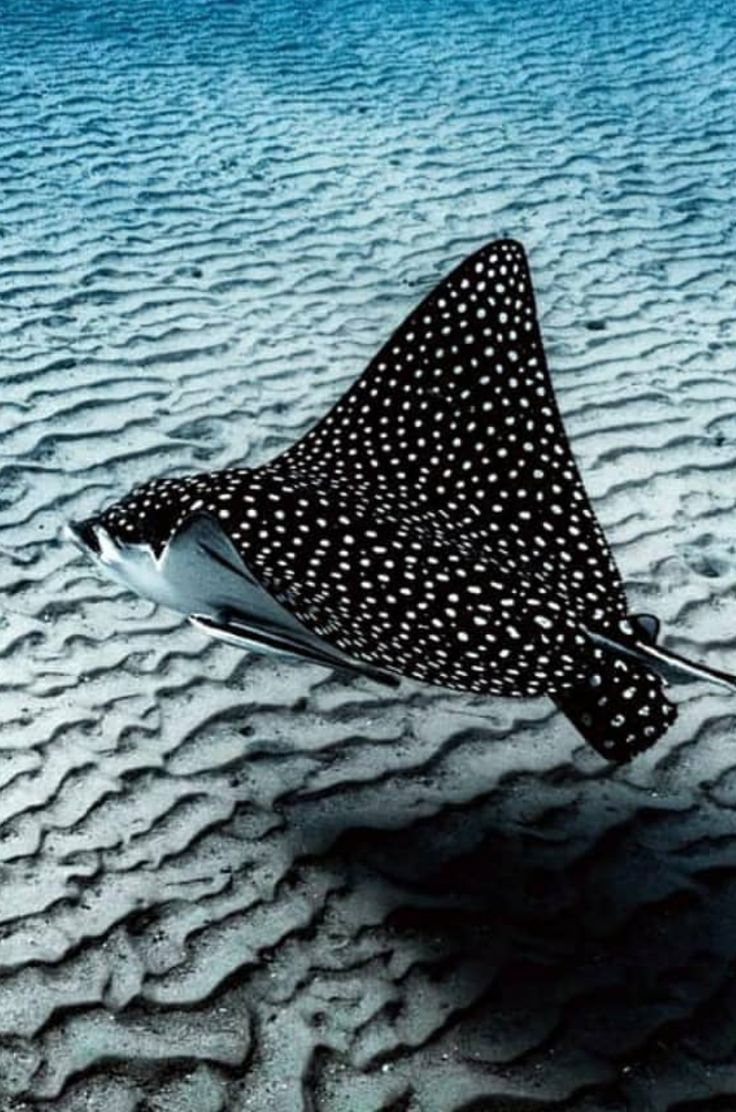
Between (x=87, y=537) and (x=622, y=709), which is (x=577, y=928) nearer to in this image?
(x=622, y=709)

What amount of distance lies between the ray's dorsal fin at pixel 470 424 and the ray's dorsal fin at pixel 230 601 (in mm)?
779

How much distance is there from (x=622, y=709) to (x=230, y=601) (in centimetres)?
102

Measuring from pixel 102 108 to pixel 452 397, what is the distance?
318 inches

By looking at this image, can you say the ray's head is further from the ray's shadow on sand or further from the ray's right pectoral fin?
the ray's shadow on sand

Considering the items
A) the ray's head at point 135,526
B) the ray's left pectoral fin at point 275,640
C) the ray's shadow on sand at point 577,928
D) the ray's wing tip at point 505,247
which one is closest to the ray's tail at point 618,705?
the ray's left pectoral fin at point 275,640

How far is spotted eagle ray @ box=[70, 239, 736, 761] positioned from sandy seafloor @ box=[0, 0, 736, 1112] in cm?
77

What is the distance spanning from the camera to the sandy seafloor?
299 cm

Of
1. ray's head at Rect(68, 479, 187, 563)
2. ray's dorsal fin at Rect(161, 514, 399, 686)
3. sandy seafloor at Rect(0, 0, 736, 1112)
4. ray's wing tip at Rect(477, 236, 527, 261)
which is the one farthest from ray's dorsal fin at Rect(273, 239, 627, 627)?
sandy seafloor at Rect(0, 0, 736, 1112)

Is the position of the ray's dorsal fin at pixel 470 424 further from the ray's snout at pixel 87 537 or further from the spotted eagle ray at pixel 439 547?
the ray's snout at pixel 87 537

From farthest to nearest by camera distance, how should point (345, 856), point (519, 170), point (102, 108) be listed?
point (102, 108) → point (519, 170) → point (345, 856)

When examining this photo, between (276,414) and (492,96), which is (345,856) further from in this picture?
(492,96)

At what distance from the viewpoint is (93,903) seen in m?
3.31

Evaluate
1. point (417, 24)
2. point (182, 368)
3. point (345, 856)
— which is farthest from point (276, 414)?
point (417, 24)

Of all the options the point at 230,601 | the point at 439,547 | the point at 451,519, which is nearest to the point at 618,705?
the point at 439,547
